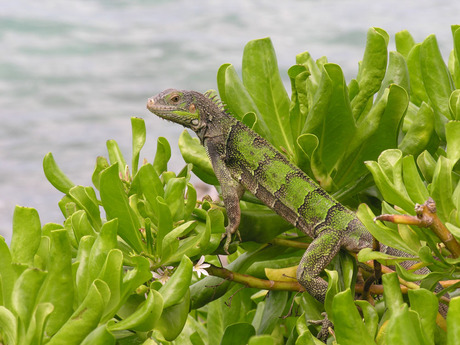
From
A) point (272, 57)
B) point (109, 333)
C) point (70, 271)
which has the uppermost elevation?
point (272, 57)

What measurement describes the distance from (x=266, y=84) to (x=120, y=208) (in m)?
0.87

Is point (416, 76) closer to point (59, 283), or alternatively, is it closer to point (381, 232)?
point (381, 232)

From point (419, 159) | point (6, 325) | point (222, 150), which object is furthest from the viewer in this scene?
point (222, 150)

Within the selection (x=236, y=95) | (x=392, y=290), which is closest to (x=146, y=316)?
(x=392, y=290)

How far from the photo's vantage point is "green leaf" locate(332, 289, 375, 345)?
141 cm

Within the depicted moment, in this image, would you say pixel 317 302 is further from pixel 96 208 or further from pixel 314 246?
pixel 96 208

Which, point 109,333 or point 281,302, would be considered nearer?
point 109,333

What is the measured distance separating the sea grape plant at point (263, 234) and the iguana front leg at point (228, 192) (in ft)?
0.17

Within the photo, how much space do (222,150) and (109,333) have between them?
67.5 inches

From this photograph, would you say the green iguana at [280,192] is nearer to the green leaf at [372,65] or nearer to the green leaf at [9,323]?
the green leaf at [372,65]

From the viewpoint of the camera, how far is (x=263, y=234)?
2182mm

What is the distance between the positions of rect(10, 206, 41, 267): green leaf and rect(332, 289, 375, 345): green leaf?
74 cm

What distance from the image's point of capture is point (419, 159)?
1.90 meters

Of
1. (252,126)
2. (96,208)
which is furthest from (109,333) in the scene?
(252,126)
